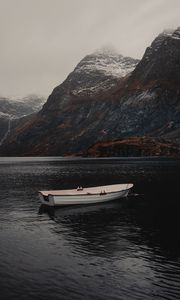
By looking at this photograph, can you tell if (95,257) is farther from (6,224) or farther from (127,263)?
(6,224)

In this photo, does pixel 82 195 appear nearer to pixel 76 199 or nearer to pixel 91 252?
pixel 76 199

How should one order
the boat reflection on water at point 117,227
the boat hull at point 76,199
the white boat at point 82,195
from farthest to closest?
the white boat at point 82,195, the boat hull at point 76,199, the boat reflection on water at point 117,227

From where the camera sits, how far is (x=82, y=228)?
59.5 m

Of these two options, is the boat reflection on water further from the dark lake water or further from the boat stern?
the boat stern

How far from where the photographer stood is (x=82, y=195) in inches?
3275

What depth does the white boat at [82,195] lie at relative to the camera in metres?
80.5

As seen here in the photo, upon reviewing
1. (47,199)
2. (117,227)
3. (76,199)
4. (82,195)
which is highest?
(82,195)

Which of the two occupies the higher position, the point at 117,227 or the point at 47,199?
the point at 47,199

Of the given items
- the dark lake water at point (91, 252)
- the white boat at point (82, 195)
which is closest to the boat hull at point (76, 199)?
the white boat at point (82, 195)

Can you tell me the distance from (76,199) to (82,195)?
4.91 ft

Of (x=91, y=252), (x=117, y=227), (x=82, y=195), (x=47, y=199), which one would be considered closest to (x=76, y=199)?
(x=82, y=195)

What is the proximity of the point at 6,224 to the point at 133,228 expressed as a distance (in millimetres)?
20295

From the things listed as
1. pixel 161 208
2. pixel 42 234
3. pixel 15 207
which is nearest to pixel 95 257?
pixel 42 234

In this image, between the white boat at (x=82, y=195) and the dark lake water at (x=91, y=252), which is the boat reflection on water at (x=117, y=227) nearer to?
the dark lake water at (x=91, y=252)
